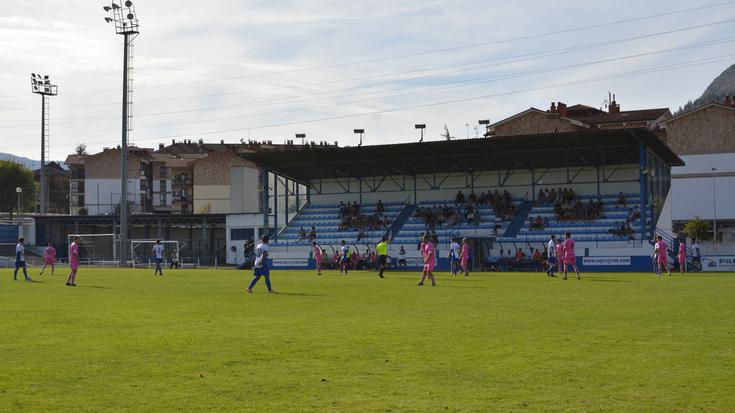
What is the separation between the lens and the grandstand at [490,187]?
179ft

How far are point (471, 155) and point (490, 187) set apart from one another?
418cm

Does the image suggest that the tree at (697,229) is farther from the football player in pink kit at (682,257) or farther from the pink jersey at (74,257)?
the pink jersey at (74,257)

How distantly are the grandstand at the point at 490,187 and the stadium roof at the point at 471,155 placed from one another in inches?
2.9

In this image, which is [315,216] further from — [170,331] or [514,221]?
[170,331]

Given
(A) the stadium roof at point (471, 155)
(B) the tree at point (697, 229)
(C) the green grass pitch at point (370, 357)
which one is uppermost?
(A) the stadium roof at point (471, 155)

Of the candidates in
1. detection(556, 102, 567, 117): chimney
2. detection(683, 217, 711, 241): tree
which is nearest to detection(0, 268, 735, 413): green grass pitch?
detection(683, 217, 711, 241): tree

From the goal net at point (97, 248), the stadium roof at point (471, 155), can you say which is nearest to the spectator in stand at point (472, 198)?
the stadium roof at point (471, 155)

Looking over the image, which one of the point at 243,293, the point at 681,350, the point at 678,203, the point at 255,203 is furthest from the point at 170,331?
the point at 678,203

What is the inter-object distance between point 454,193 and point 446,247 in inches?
328

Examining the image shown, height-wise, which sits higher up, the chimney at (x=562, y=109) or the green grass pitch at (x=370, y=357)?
the chimney at (x=562, y=109)

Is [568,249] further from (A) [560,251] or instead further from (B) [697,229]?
(B) [697,229]

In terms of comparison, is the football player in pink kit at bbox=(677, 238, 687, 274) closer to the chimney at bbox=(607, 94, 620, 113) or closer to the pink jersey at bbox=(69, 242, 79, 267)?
the pink jersey at bbox=(69, 242, 79, 267)

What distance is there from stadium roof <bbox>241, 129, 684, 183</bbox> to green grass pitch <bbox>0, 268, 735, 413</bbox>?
33.1 metres

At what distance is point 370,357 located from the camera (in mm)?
12586
